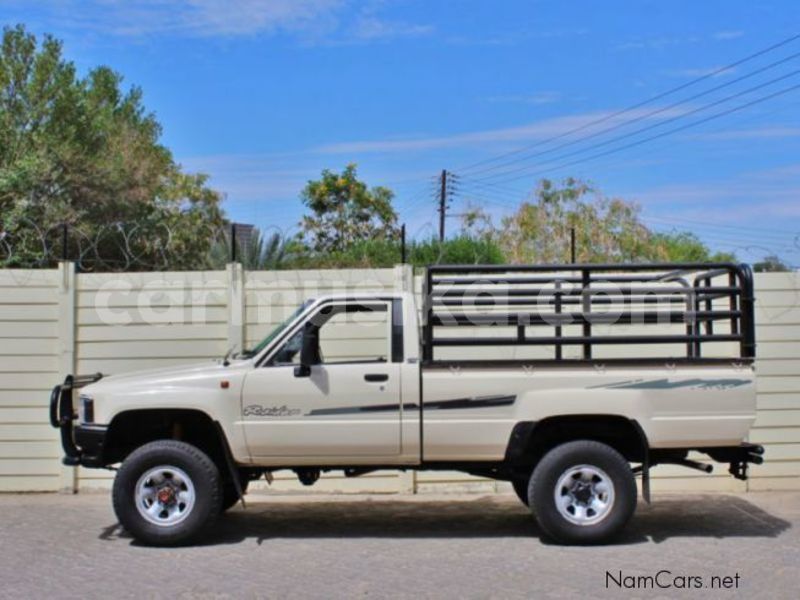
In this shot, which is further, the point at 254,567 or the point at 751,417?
the point at 751,417

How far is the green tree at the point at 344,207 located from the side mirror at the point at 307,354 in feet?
86.7

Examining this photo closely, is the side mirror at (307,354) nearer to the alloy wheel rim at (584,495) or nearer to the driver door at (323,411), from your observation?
the driver door at (323,411)

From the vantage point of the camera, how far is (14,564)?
22.9ft

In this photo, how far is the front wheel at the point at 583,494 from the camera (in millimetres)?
7332

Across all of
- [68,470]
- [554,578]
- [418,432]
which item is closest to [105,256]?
[68,470]

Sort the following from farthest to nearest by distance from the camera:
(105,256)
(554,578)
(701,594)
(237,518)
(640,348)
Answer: (105,256)
(640,348)
(237,518)
(554,578)
(701,594)

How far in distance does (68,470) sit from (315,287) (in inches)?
127

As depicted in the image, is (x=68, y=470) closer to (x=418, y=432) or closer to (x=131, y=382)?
(x=131, y=382)

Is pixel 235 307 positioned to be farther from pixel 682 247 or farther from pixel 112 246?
pixel 682 247

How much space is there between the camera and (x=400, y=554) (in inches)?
284

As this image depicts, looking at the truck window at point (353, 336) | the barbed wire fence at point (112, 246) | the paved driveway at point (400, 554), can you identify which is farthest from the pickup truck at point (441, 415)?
the barbed wire fence at point (112, 246)

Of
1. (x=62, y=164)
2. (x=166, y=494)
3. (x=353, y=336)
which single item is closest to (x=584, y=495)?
(x=353, y=336)

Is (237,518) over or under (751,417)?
under

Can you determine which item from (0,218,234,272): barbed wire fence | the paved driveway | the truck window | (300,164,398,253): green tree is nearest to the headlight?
the paved driveway
